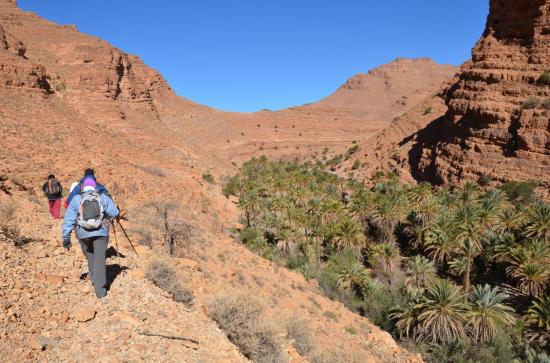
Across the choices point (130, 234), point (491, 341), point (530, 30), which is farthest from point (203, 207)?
point (530, 30)

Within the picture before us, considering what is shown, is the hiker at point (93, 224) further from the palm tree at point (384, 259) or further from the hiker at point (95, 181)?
the palm tree at point (384, 259)

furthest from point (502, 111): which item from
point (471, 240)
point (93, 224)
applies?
point (93, 224)

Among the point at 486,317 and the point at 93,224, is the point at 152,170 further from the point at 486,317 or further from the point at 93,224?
the point at 486,317

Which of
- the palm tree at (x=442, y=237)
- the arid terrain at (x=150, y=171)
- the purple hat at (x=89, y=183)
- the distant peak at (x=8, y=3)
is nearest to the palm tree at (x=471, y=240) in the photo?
the palm tree at (x=442, y=237)

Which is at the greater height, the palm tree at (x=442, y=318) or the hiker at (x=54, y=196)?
the hiker at (x=54, y=196)

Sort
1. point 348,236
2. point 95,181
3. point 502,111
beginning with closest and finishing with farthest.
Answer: point 95,181
point 348,236
point 502,111

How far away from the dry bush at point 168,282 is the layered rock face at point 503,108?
3457 centimetres

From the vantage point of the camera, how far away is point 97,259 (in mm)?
5992

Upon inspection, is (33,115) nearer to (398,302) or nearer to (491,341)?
(398,302)

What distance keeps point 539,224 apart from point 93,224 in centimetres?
2603

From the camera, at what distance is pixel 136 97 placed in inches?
1886

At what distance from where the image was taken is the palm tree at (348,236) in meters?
28.2

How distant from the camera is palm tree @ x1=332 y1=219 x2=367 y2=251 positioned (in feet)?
92.4

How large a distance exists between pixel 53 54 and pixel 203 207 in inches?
1111
